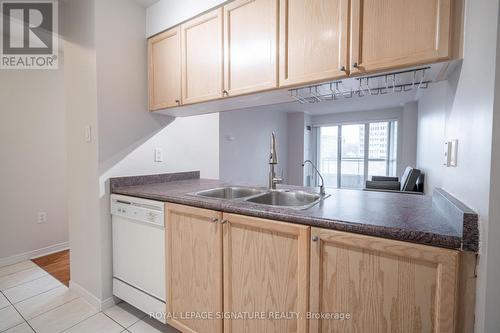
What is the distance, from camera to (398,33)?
106cm

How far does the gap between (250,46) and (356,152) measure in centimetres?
603

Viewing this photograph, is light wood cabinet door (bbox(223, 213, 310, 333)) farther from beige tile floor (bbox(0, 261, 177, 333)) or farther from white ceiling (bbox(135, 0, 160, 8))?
white ceiling (bbox(135, 0, 160, 8))

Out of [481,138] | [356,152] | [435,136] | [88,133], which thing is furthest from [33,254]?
[356,152]

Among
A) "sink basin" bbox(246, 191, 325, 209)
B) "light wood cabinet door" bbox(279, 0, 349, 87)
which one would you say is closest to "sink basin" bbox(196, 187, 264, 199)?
"sink basin" bbox(246, 191, 325, 209)

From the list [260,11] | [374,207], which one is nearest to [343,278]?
[374,207]

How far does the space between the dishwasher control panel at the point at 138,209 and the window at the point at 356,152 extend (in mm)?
6208

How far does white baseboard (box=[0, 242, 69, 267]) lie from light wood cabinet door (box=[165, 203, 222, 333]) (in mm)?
2300

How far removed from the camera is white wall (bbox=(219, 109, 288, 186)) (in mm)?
4891

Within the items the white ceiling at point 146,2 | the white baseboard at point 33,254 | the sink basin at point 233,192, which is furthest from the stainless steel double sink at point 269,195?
the white baseboard at point 33,254

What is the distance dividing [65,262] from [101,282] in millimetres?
1229

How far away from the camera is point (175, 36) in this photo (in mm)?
1920

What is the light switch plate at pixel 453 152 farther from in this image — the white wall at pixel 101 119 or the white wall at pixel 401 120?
the white wall at pixel 401 120

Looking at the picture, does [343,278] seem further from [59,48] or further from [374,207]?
[59,48]

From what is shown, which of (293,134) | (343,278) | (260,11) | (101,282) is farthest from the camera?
(293,134)
